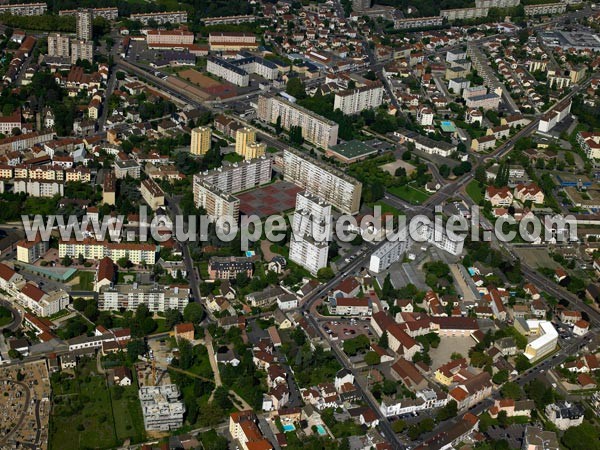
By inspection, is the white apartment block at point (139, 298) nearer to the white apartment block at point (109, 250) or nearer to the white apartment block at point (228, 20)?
→ the white apartment block at point (109, 250)

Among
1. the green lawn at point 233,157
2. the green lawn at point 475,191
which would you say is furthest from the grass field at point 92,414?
the green lawn at point 475,191

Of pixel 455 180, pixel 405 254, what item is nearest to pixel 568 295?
pixel 405 254

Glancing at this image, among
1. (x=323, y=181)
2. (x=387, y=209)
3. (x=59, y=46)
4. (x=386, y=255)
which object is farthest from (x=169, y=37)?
(x=386, y=255)

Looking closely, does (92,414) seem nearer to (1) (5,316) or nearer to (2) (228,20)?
(1) (5,316)

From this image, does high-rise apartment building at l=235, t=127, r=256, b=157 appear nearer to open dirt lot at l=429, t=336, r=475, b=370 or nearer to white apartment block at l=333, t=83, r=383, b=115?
white apartment block at l=333, t=83, r=383, b=115

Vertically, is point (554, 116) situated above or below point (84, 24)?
below

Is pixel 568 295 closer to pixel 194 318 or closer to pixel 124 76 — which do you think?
pixel 194 318
